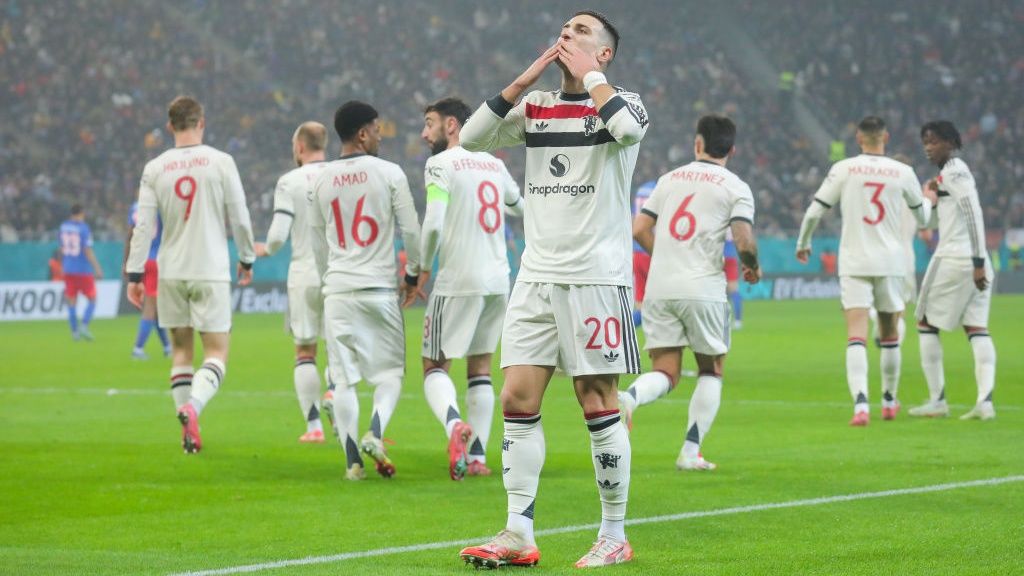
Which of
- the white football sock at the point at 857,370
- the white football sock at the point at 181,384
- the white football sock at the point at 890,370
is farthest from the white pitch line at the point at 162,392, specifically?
the white football sock at the point at 181,384

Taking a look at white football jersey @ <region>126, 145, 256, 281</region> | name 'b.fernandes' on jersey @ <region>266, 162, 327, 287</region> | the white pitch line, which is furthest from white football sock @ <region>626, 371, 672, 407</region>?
the white pitch line

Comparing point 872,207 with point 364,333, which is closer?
point 364,333

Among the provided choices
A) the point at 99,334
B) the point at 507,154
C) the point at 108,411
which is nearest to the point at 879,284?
A: the point at 108,411

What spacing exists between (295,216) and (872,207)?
4.48m

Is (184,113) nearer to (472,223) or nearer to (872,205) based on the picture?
(472,223)

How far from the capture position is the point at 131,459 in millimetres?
9422

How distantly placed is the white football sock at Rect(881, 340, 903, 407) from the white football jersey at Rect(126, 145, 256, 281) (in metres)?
5.14

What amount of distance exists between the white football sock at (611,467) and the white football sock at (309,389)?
4965 millimetres

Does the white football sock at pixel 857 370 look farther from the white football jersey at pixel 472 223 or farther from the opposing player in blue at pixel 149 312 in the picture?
the opposing player in blue at pixel 149 312

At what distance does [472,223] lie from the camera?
29.1ft

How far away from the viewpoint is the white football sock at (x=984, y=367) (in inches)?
445

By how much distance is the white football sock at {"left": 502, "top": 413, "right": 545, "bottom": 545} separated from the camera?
5695 mm

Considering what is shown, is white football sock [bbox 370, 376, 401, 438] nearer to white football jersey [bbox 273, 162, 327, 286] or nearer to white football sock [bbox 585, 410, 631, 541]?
white football jersey [bbox 273, 162, 327, 286]

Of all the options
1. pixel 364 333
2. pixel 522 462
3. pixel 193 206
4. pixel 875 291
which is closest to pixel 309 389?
pixel 193 206
